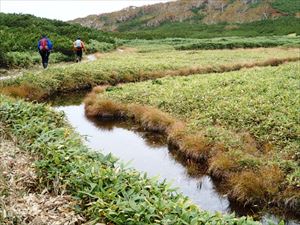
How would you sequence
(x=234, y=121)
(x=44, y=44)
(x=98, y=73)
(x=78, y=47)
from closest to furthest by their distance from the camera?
(x=234, y=121) → (x=98, y=73) → (x=44, y=44) → (x=78, y=47)

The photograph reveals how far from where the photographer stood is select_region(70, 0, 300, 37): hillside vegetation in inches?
4379

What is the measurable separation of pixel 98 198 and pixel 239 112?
10.3 metres

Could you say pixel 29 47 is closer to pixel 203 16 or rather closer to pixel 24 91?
pixel 24 91

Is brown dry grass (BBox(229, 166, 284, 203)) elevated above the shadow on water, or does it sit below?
above

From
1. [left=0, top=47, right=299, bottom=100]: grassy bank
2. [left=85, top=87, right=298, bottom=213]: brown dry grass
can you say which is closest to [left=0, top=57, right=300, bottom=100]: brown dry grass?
[left=0, top=47, right=299, bottom=100]: grassy bank

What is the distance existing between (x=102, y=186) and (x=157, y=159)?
6.92 m

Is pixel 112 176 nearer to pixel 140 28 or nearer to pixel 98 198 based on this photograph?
pixel 98 198

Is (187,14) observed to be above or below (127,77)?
below

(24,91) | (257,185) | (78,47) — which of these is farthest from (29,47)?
(257,185)

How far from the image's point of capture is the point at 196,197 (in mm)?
12102

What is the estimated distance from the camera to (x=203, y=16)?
499 feet

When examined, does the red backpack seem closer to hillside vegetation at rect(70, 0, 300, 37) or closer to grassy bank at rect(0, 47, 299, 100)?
grassy bank at rect(0, 47, 299, 100)

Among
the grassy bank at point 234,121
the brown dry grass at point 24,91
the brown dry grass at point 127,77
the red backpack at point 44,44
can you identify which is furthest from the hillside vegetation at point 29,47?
the grassy bank at point 234,121

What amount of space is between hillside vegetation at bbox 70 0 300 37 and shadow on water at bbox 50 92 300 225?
7269 cm
